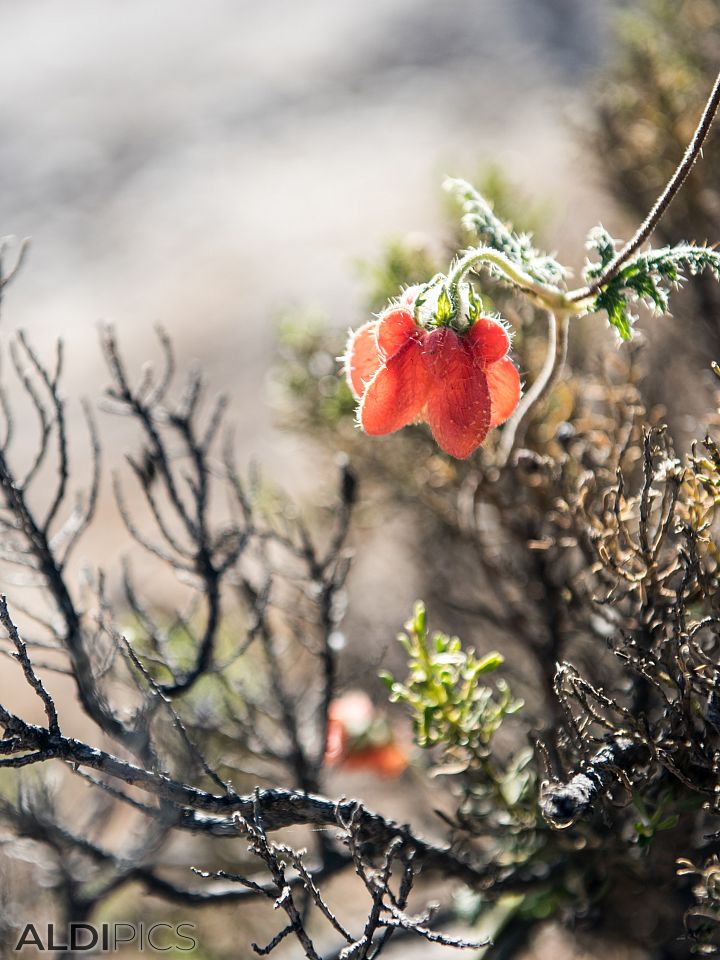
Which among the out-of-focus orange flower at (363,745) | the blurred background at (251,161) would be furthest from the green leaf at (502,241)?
the blurred background at (251,161)

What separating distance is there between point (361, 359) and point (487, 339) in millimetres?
132

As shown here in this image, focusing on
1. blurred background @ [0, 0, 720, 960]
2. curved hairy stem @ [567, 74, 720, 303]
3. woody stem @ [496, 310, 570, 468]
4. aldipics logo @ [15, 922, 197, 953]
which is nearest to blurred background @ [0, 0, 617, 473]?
blurred background @ [0, 0, 720, 960]

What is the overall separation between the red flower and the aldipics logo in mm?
922

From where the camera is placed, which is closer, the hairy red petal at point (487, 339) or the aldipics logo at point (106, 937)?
the hairy red petal at point (487, 339)

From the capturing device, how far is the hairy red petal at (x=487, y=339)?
81 centimetres

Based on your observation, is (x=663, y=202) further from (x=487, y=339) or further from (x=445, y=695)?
(x=445, y=695)

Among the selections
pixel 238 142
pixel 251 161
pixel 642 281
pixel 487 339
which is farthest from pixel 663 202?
pixel 238 142

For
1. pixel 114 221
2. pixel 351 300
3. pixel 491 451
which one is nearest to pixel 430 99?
pixel 114 221

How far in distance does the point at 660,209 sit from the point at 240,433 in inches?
→ 120

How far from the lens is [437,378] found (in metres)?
0.80

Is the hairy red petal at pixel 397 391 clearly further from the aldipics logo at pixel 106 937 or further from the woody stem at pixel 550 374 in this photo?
the aldipics logo at pixel 106 937

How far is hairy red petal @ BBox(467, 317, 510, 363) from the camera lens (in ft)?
2.65

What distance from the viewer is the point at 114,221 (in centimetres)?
607

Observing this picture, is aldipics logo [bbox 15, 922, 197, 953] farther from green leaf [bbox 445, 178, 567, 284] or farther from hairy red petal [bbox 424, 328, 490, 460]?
green leaf [bbox 445, 178, 567, 284]
